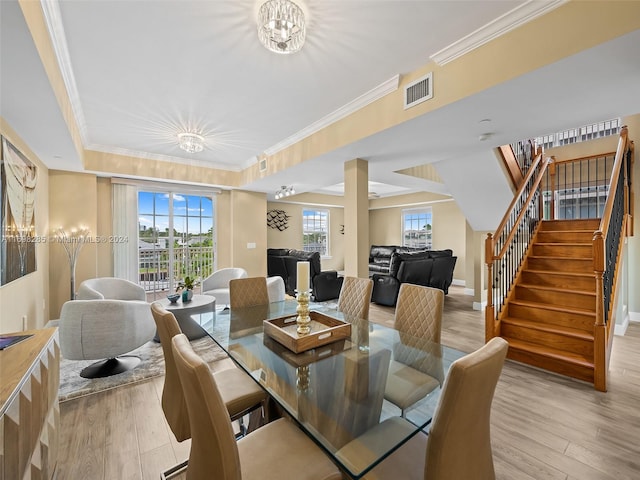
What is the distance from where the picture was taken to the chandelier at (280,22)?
1.65 meters

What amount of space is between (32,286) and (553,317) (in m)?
5.97

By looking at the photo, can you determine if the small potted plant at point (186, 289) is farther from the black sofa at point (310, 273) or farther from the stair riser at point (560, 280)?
the stair riser at point (560, 280)

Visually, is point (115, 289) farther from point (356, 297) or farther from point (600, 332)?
point (600, 332)

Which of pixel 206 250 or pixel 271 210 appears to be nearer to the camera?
pixel 206 250

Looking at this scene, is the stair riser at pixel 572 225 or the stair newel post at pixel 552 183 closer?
the stair riser at pixel 572 225

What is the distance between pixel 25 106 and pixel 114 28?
3.50 ft

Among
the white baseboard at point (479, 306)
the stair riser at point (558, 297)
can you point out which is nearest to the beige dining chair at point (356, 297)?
the stair riser at point (558, 297)

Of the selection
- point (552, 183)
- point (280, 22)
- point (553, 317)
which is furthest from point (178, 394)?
point (552, 183)

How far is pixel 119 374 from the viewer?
2764 mm

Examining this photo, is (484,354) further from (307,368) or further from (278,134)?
(278,134)

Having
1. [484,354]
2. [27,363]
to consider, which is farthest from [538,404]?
[27,363]

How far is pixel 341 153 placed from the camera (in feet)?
11.2

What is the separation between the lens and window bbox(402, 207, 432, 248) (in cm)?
875

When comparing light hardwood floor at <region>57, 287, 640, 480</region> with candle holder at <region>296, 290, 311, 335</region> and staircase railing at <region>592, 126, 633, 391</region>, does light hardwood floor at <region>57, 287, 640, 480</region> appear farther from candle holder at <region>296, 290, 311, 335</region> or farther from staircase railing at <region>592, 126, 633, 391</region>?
candle holder at <region>296, 290, 311, 335</region>
